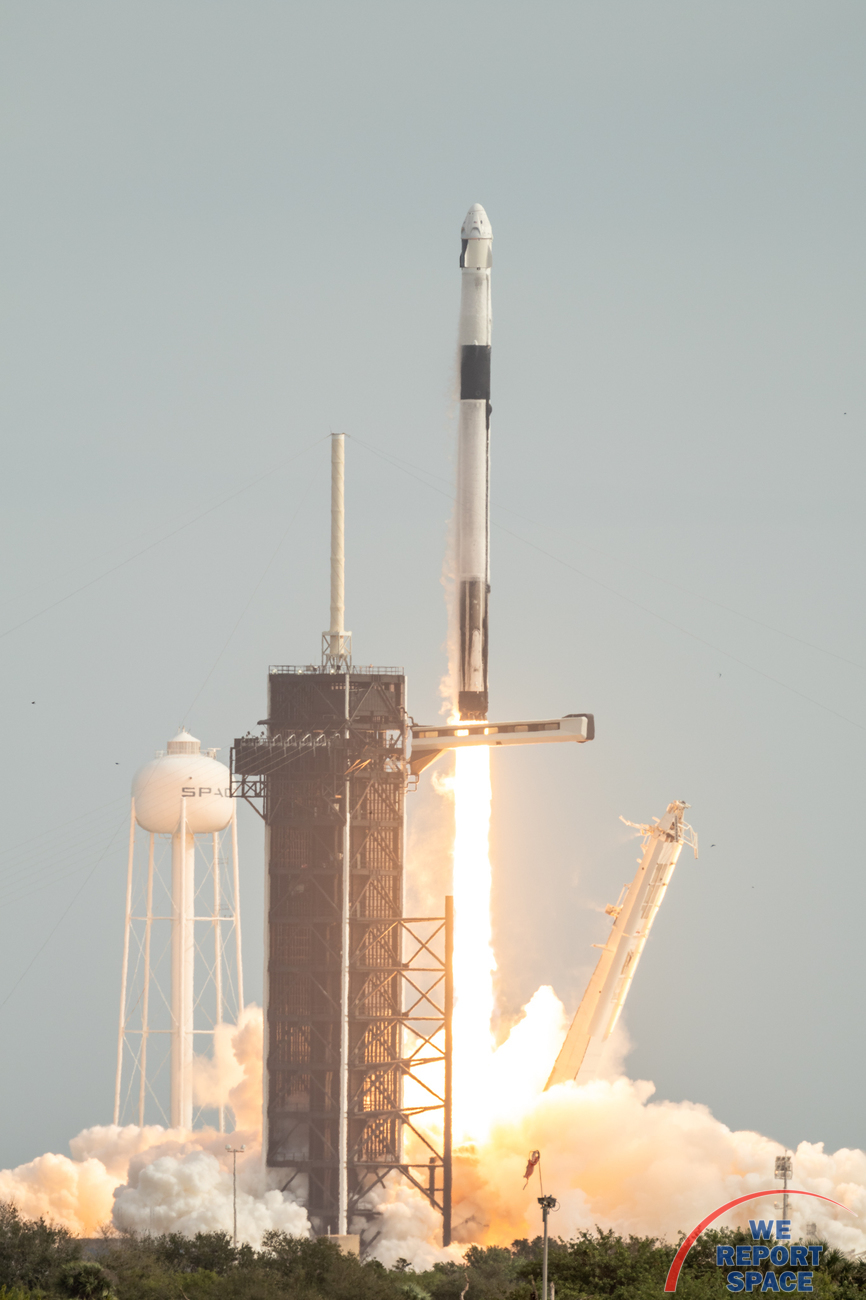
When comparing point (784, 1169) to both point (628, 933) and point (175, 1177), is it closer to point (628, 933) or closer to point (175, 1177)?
point (628, 933)

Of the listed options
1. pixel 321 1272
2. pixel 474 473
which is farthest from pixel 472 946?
pixel 321 1272

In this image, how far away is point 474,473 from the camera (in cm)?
11812

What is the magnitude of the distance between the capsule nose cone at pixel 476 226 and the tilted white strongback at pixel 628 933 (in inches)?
1029

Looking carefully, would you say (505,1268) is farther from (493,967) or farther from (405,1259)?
(493,967)

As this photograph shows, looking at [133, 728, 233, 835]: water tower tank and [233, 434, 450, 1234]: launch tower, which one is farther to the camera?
[133, 728, 233, 835]: water tower tank

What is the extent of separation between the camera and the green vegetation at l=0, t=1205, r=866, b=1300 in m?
94.5

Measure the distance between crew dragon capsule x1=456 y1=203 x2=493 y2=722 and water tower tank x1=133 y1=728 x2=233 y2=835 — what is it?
1766 centimetres

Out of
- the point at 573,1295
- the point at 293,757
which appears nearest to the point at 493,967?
the point at 293,757

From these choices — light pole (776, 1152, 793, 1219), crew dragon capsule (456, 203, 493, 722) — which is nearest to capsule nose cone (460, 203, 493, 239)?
crew dragon capsule (456, 203, 493, 722)

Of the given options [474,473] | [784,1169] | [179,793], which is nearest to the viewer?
[784,1169]

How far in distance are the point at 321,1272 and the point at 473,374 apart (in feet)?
127

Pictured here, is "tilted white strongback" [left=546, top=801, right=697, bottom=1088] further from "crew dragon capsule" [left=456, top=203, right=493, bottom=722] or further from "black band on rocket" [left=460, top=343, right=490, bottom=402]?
"black band on rocket" [left=460, top=343, right=490, bottom=402]

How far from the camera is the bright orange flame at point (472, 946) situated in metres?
118

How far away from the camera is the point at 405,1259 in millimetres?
111312
